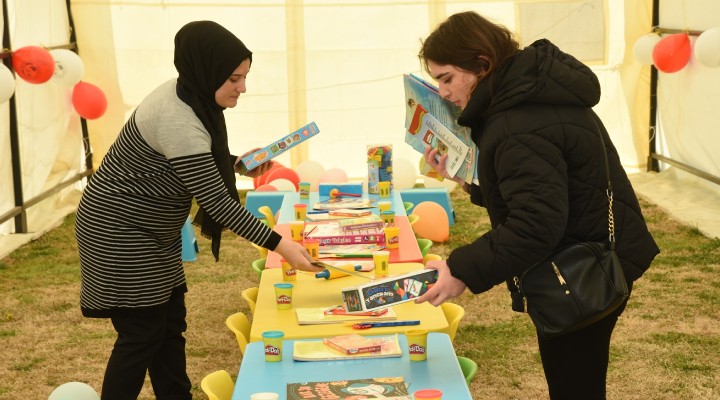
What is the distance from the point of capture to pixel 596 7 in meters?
10.0

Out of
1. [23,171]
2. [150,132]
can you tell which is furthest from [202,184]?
[23,171]

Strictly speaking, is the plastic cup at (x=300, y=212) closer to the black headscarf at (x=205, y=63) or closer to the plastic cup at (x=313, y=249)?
the plastic cup at (x=313, y=249)

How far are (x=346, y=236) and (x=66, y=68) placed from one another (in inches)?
178

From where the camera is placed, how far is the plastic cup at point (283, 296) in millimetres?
3576

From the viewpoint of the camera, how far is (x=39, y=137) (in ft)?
28.2

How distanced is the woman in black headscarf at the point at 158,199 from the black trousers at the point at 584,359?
1116 millimetres

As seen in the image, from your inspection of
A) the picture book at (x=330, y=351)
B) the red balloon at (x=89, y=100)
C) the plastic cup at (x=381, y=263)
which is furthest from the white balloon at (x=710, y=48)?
the red balloon at (x=89, y=100)

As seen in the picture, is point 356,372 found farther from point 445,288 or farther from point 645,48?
point 645,48

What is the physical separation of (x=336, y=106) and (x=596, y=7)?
9.78ft

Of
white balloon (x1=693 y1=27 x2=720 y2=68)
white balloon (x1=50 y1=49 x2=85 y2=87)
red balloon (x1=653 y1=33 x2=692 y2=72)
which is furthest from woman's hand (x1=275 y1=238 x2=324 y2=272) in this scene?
red balloon (x1=653 y1=33 x2=692 y2=72)

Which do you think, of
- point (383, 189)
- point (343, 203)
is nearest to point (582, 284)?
point (343, 203)

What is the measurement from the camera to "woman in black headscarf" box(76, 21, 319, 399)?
3.26 metres

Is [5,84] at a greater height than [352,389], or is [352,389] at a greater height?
[5,84]

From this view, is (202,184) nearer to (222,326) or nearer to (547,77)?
(547,77)
